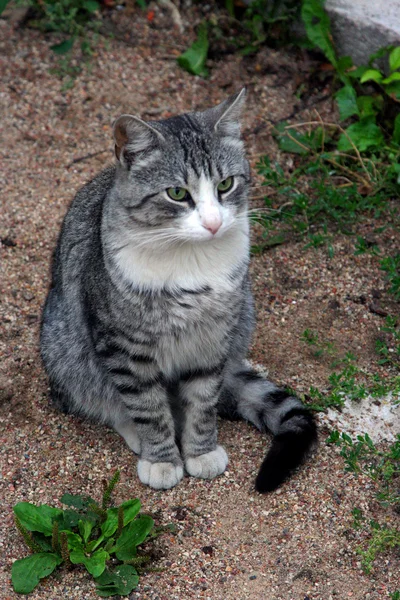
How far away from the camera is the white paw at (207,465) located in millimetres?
3271

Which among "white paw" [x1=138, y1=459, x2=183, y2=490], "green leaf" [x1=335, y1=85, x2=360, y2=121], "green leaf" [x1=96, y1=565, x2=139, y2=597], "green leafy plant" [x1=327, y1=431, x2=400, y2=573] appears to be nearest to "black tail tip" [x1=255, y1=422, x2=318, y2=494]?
"green leafy plant" [x1=327, y1=431, x2=400, y2=573]

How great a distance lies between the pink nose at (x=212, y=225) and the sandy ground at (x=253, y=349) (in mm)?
1091

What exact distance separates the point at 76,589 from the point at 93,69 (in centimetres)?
340

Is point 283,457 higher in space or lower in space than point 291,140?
lower

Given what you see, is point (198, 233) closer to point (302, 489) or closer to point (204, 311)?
point (204, 311)

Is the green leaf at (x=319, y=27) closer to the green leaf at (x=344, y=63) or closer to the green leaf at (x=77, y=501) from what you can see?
the green leaf at (x=344, y=63)

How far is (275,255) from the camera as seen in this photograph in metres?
4.28

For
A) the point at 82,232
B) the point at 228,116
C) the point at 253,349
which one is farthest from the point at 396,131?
the point at 82,232

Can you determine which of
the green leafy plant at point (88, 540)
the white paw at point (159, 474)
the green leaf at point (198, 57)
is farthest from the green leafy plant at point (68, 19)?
the green leafy plant at point (88, 540)

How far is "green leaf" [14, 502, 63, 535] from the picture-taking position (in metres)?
2.86

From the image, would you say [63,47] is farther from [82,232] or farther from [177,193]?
[177,193]

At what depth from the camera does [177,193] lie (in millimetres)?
2814

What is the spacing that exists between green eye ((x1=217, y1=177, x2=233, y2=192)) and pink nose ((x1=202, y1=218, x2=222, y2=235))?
193 mm

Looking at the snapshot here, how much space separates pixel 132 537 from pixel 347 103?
280 cm
